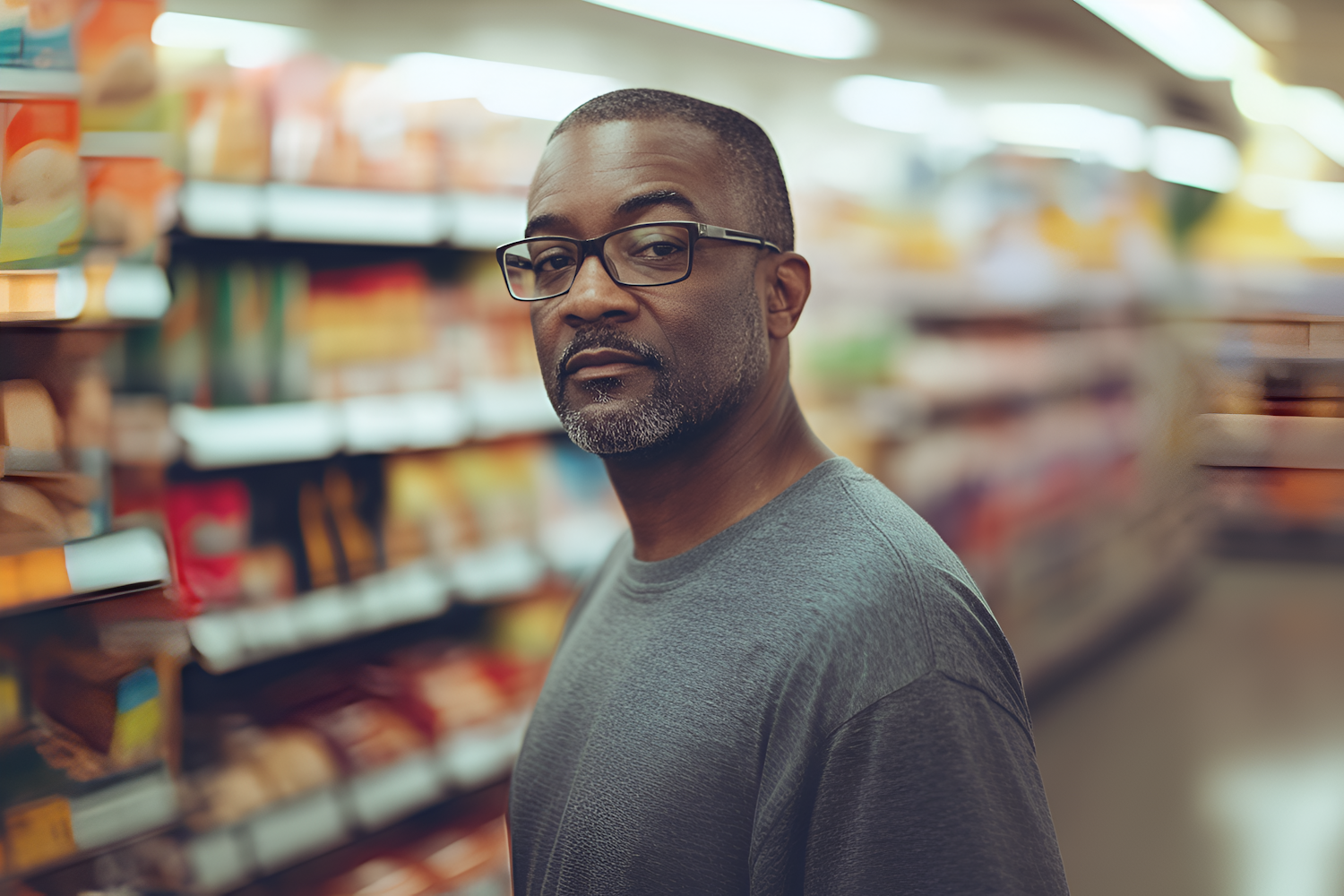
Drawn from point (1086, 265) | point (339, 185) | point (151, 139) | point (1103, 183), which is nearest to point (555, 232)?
point (151, 139)

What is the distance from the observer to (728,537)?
3.29 feet

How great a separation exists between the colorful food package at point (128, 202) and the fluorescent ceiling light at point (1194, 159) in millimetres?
6186

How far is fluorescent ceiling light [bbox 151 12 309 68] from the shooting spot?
2.42m

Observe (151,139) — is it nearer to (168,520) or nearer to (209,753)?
(168,520)

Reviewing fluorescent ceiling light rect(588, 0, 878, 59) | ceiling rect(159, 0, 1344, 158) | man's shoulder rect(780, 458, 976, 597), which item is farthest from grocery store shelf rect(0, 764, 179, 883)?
fluorescent ceiling light rect(588, 0, 878, 59)

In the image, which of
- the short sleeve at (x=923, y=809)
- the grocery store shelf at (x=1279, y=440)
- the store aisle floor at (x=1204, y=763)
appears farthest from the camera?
the grocery store shelf at (x=1279, y=440)

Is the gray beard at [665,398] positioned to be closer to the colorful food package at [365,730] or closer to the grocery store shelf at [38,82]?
the grocery store shelf at [38,82]

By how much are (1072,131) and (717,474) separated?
543cm

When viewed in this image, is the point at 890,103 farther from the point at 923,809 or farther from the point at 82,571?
the point at 923,809

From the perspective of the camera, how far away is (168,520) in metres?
Result: 2.20

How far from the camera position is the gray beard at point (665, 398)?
38.4 inches

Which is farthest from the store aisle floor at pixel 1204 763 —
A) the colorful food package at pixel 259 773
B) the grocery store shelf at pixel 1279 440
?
the colorful food package at pixel 259 773

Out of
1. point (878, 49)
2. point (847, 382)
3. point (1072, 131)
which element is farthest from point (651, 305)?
point (1072, 131)

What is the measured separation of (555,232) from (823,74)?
3.92 metres
